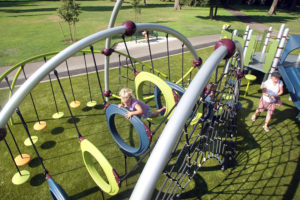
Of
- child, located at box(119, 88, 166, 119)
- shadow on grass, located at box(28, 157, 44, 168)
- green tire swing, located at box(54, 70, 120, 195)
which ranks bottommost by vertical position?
shadow on grass, located at box(28, 157, 44, 168)

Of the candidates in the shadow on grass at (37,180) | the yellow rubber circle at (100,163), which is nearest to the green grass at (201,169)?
the shadow on grass at (37,180)

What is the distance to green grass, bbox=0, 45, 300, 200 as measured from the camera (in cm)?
404

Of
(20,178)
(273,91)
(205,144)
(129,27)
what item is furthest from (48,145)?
(273,91)

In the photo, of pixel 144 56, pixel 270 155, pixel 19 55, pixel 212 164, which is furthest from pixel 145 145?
pixel 19 55

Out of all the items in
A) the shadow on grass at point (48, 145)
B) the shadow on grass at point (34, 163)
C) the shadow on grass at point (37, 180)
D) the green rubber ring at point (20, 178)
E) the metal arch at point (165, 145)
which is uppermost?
the metal arch at point (165, 145)

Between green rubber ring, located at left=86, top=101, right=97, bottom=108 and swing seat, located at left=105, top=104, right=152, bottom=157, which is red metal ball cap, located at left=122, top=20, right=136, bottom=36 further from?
green rubber ring, located at left=86, top=101, right=97, bottom=108

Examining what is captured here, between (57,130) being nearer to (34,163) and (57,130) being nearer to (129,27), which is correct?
(34,163)

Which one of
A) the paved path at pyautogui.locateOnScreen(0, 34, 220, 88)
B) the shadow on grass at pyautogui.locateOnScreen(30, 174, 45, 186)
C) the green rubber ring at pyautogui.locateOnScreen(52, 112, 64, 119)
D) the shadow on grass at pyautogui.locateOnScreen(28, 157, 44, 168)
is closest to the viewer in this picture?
the shadow on grass at pyautogui.locateOnScreen(30, 174, 45, 186)

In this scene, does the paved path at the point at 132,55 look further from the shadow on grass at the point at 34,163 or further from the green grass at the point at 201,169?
the shadow on grass at the point at 34,163

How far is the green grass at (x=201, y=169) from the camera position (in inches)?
159

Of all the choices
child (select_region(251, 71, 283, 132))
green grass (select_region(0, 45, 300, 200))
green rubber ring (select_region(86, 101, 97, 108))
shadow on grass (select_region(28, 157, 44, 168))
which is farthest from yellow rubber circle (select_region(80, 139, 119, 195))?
child (select_region(251, 71, 283, 132))

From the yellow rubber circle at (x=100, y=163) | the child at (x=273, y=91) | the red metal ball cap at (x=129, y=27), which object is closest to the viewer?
the yellow rubber circle at (x=100, y=163)

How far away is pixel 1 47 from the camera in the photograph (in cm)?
1455

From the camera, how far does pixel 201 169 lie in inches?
177
